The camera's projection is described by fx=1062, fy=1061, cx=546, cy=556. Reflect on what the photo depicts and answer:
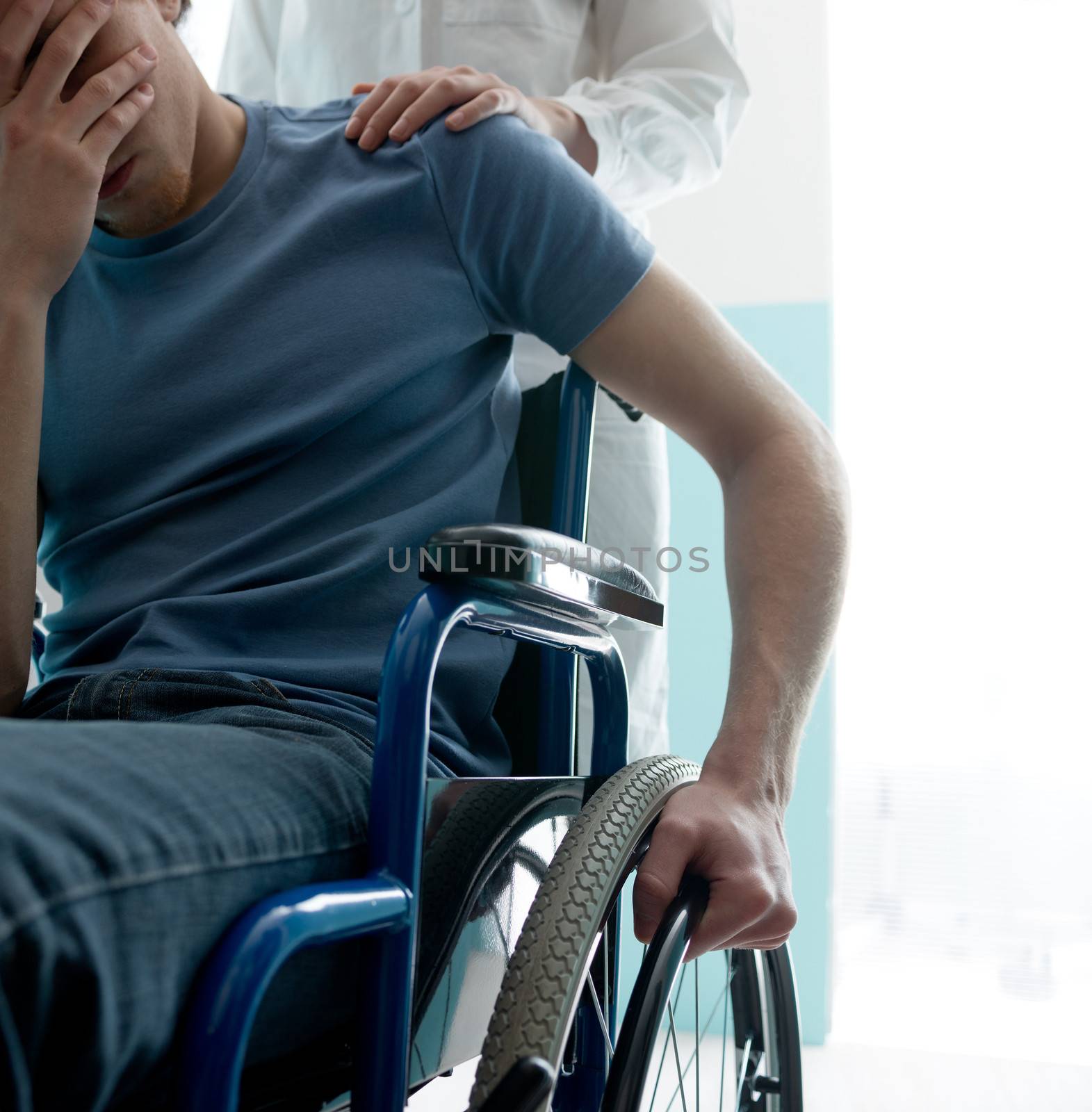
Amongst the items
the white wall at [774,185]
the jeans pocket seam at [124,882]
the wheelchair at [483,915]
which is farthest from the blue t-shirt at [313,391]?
the white wall at [774,185]

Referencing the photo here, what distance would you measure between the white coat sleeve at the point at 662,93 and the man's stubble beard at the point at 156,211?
0.54 m

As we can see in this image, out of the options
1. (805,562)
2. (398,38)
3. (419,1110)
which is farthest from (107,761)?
(419,1110)

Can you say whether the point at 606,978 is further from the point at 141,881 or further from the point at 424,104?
the point at 424,104

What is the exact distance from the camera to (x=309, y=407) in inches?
33.9

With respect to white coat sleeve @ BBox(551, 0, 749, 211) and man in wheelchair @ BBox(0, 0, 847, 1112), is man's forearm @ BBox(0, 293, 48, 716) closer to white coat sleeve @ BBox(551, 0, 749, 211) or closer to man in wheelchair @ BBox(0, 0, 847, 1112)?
man in wheelchair @ BBox(0, 0, 847, 1112)

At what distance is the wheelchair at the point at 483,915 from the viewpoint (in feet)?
1.60

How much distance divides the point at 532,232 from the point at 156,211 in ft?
1.12

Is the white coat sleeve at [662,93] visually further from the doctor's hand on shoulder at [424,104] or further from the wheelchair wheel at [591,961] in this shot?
the wheelchair wheel at [591,961]

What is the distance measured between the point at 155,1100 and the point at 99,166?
2.28ft

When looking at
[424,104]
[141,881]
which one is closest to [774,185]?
[424,104]

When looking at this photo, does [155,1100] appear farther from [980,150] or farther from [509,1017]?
[980,150]

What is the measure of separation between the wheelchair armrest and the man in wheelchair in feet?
0.50

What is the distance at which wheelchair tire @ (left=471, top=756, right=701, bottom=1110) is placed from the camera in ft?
1.83

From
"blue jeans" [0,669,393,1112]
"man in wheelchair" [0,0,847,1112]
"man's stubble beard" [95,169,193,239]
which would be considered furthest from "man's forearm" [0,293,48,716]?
"blue jeans" [0,669,393,1112]
